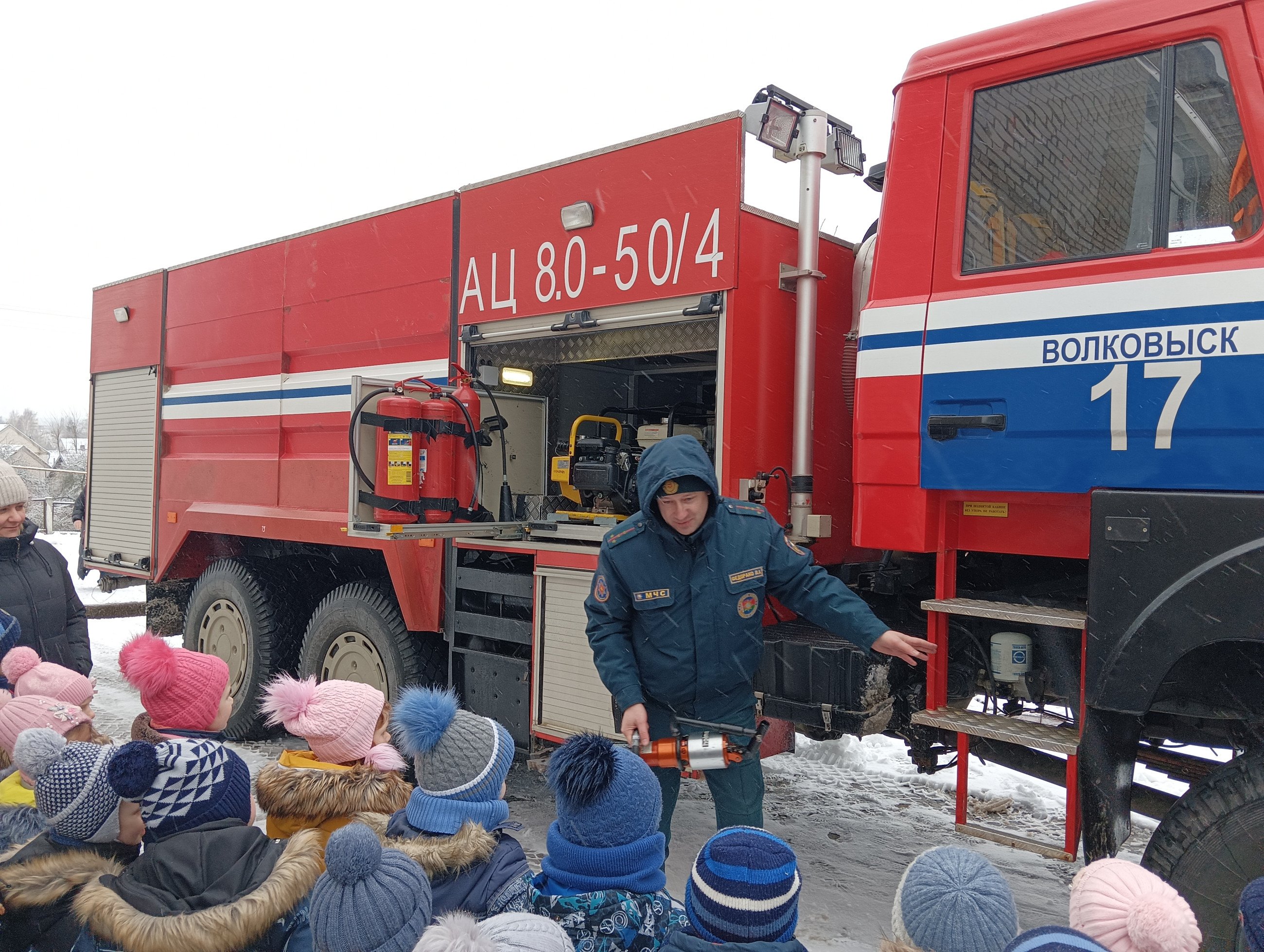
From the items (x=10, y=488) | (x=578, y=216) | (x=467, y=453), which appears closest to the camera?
(x=10, y=488)

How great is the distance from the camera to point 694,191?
135 inches

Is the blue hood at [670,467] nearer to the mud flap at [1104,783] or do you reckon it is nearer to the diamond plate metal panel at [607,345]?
the diamond plate metal panel at [607,345]

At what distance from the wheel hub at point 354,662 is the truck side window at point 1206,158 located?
396cm

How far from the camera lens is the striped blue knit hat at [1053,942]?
3.71ft

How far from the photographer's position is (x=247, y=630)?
5.55m

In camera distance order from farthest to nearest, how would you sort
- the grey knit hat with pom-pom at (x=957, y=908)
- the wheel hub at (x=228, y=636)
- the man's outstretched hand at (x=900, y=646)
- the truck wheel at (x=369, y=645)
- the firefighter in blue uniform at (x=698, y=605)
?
the wheel hub at (x=228, y=636) < the truck wheel at (x=369, y=645) < the firefighter in blue uniform at (x=698, y=605) < the man's outstretched hand at (x=900, y=646) < the grey knit hat with pom-pom at (x=957, y=908)

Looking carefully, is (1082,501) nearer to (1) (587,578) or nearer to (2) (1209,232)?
(2) (1209,232)

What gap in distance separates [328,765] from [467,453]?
7.22ft

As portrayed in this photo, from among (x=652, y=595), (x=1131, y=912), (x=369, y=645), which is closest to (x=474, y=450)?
(x=369, y=645)

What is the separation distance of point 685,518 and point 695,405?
2.00 m

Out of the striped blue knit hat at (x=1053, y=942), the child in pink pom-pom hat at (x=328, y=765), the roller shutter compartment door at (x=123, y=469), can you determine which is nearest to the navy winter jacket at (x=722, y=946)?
the striped blue knit hat at (x=1053, y=942)

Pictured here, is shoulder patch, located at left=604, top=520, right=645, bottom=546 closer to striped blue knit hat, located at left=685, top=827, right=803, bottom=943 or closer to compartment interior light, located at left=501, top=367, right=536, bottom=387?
striped blue knit hat, located at left=685, top=827, right=803, bottom=943

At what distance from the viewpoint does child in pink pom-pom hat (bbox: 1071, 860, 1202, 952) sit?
1183 millimetres

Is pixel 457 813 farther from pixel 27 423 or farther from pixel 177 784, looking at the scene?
pixel 27 423
